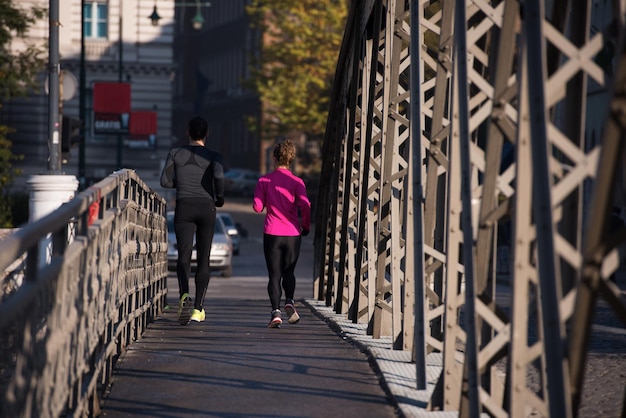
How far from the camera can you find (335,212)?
16969 millimetres

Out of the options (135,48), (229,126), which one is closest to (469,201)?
(135,48)

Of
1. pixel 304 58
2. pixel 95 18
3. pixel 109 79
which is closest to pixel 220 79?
pixel 109 79

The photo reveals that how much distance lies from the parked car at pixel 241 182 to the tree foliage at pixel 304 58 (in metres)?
22.3

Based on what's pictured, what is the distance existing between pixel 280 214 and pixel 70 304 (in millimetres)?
7298

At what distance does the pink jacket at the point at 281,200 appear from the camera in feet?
43.5

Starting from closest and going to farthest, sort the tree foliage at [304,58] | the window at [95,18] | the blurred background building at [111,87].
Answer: the tree foliage at [304,58], the blurred background building at [111,87], the window at [95,18]

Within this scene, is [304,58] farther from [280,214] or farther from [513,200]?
[513,200]

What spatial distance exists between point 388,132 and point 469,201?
505cm

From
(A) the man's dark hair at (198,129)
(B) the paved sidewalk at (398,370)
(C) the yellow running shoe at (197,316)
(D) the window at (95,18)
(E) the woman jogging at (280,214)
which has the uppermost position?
(D) the window at (95,18)

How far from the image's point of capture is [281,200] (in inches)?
523

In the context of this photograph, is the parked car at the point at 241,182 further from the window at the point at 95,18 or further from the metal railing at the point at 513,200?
the metal railing at the point at 513,200

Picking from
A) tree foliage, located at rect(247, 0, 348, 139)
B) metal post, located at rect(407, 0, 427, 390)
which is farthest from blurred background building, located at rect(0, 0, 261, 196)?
metal post, located at rect(407, 0, 427, 390)

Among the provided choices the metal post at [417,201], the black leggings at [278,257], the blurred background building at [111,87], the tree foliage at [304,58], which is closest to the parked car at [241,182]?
the blurred background building at [111,87]

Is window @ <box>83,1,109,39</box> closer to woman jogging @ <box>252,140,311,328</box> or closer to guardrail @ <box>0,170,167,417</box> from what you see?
woman jogging @ <box>252,140,311,328</box>
